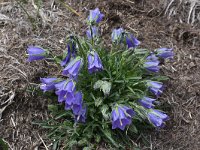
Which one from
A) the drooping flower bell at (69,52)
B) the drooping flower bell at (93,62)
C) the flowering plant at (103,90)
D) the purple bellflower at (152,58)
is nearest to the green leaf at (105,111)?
the flowering plant at (103,90)

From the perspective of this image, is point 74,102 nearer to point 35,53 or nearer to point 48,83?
point 48,83

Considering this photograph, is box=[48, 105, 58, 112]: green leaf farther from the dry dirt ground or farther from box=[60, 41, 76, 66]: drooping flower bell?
box=[60, 41, 76, 66]: drooping flower bell

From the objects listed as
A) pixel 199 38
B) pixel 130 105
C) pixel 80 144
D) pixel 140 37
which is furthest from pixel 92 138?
pixel 199 38

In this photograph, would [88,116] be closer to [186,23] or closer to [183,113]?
[183,113]

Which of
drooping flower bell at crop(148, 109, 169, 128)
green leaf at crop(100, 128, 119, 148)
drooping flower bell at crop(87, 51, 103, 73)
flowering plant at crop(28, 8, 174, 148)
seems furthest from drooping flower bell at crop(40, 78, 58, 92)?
drooping flower bell at crop(148, 109, 169, 128)

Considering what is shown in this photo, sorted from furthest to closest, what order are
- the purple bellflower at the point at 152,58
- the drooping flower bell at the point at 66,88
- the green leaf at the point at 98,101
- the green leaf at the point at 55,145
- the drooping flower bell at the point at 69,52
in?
the purple bellflower at the point at 152,58 < the green leaf at the point at 55,145 < the green leaf at the point at 98,101 < the drooping flower bell at the point at 69,52 < the drooping flower bell at the point at 66,88

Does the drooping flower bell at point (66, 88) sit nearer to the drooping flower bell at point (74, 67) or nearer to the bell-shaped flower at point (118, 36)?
the drooping flower bell at point (74, 67)

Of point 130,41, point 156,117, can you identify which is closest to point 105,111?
point 156,117
